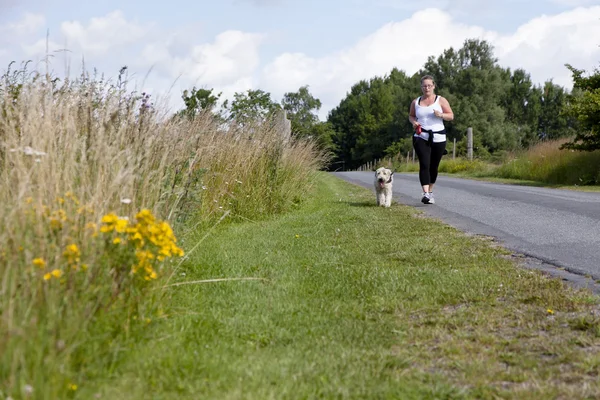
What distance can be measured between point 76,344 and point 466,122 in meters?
70.2

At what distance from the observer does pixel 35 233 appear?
11.2 ft

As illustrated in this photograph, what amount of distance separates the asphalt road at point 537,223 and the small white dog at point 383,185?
63cm

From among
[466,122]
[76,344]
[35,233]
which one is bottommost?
Result: [76,344]

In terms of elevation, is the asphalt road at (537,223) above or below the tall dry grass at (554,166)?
below

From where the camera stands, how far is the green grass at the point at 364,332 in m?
3.17

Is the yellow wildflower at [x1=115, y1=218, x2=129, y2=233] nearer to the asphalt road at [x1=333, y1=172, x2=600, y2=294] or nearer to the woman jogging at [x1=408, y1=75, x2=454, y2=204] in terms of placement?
the asphalt road at [x1=333, y1=172, x2=600, y2=294]

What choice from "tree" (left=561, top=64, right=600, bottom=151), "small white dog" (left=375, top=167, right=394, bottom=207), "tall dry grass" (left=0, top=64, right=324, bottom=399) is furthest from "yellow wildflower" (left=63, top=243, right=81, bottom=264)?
"tree" (left=561, top=64, right=600, bottom=151)

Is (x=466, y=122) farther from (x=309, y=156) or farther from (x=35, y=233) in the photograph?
(x=35, y=233)

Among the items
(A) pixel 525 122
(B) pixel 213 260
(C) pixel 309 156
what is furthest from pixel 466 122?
(B) pixel 213 260

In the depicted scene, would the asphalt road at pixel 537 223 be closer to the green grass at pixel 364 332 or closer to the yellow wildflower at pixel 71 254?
the green grass at pixel 364 332

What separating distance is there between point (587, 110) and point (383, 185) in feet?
32.5

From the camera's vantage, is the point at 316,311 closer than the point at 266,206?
Yes

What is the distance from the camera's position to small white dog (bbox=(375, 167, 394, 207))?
38.8ft

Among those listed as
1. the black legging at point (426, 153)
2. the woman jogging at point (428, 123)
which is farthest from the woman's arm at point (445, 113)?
the black legging at point (426, 153)
